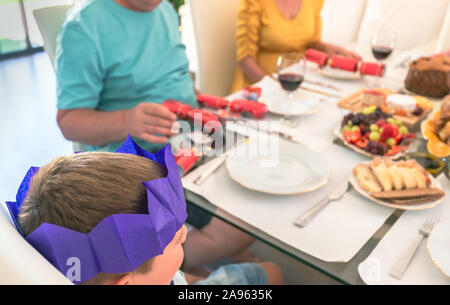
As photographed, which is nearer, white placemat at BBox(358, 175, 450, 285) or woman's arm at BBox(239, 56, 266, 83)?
white placemat at BBox(358, 175, 450, 285)

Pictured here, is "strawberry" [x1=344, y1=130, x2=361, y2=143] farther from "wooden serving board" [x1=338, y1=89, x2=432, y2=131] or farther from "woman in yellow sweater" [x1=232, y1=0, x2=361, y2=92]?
"woman in yellow sweater" [x1=232, y1=0, x2=361, y2=92]

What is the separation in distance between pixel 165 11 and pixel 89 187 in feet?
3.62

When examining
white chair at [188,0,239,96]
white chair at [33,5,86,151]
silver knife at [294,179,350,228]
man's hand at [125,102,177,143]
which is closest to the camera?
silver knife at [294,179,350,228]

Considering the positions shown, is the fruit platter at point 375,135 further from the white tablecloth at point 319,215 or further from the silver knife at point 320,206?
the silver knife at point 320,206

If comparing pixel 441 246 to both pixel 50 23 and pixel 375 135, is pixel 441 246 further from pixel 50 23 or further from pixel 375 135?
pixel 50 23

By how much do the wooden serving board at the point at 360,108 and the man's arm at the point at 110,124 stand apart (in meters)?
0.58

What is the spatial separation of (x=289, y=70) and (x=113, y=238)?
94cm

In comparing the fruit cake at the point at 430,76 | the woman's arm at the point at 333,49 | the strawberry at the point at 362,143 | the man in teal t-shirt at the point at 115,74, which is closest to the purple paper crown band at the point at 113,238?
the man in teal t-shirt at the point at 115,74

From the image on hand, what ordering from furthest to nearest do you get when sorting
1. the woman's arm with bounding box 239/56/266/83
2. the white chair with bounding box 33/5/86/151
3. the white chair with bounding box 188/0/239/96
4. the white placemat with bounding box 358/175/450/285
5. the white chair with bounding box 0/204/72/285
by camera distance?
the woman's arm with bounding box 239/56/266/83 < the white chair with bounding box 188/0/239/96 < the white chair with bounding box 33/5/86/151 < the white placemat with bounding box 358/175/450/285 < the white chair with bounding box 0/204/72/285

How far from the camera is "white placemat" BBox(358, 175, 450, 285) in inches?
24.7

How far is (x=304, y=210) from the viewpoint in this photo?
31.1 inches

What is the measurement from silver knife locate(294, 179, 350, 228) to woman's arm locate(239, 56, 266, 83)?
990mm

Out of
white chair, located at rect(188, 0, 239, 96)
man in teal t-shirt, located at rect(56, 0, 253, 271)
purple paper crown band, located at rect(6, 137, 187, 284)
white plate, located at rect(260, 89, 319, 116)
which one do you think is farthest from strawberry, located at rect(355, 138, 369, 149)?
white chair, located at rect(188, 0, 239, 96)
